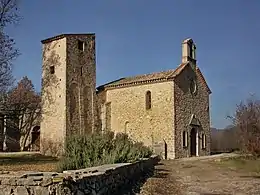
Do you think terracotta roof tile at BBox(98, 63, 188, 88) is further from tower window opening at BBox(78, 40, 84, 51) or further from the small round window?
tower window opening at BBox(78, 40, 84, 51)

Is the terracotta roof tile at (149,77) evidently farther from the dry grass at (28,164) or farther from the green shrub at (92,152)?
the green shrub at (92,152)

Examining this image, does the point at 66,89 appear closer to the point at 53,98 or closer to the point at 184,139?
the point at 53,98

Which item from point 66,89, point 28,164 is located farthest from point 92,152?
point 66,89

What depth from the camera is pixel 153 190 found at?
10.6m

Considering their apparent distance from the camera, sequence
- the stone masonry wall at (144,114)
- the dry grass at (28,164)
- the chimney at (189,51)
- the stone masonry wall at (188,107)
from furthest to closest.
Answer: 1. the chimney at (189,51)
2. the stone masonry wall at (188,107)
3. the stone masonry wall at (144,114)
4. the dry grass at (28,164)

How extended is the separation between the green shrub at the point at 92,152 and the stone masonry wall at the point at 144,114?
1765cm

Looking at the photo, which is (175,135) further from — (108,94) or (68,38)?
(68,38)

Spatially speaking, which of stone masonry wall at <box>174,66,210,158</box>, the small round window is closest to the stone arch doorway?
stone masonry wall at <box>174,66,210,158</box>

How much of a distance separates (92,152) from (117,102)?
22635mm

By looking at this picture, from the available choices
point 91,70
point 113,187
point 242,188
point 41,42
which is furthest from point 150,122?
point 113,187

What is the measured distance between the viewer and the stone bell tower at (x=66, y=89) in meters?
31.1

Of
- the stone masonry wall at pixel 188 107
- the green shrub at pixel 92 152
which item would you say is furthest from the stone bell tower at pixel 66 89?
the green shrub at pixel 92 152

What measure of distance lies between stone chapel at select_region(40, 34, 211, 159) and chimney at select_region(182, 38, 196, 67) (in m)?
0.10

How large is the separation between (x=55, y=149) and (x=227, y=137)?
57.4 feet
